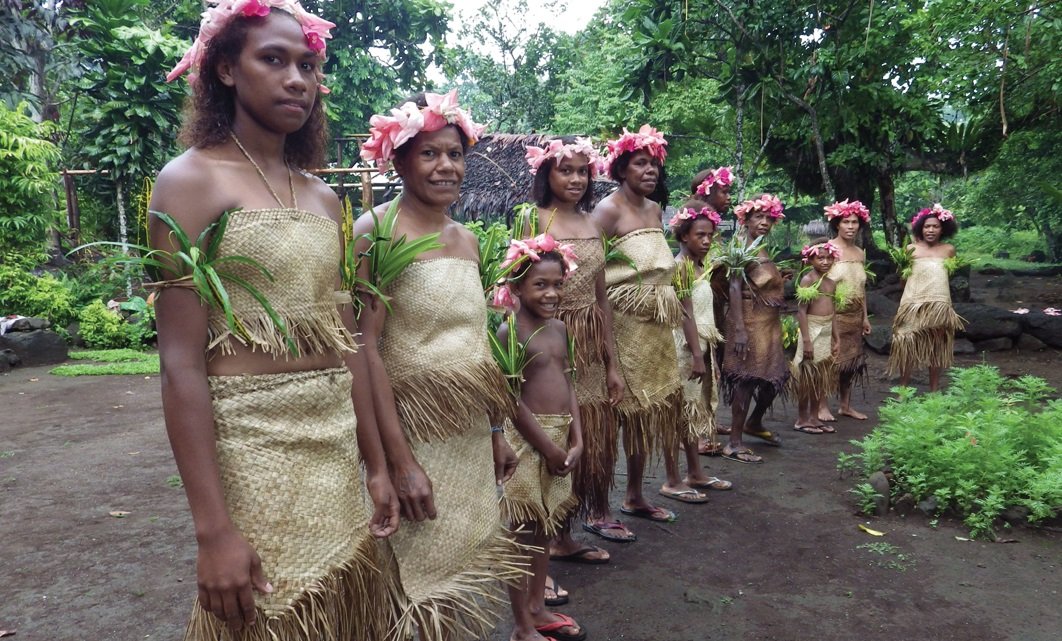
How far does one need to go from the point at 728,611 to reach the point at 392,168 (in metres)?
2.21

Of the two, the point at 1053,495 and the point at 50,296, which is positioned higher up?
the point at 50,296

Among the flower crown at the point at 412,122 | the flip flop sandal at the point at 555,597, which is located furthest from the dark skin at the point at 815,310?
the flower crown at the point at 412,122

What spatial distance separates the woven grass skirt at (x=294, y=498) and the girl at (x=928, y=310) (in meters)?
6.62

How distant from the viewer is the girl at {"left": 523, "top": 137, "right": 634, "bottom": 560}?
3.45 m

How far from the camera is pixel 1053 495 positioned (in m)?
3.86

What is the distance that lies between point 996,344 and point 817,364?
16.3ft

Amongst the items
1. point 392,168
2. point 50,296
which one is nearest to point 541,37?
point 50,296

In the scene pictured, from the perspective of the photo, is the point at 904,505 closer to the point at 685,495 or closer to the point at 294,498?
the point at 685,495

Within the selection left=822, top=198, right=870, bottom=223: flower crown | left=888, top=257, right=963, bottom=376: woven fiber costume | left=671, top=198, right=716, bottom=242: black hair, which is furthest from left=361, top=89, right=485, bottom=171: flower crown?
left=888, top=257, right=963, bottom=376: woven fiber costume

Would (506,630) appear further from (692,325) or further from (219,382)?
(692,325)

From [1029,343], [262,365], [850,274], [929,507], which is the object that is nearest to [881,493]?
[929,507]

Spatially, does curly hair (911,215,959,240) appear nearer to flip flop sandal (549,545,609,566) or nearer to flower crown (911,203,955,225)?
flower crown (911,203,955,225)

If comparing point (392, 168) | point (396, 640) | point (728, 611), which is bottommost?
point (728, 611)

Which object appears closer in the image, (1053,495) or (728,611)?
(728,611)
